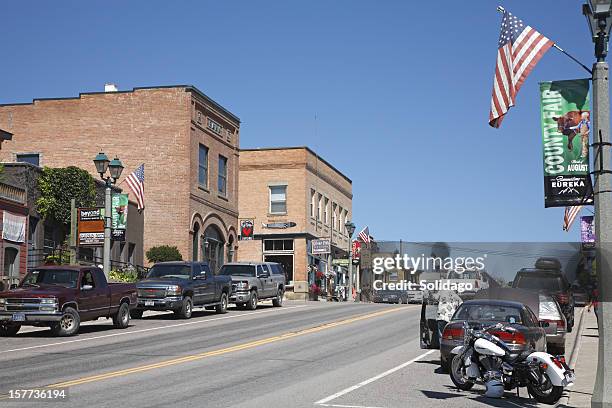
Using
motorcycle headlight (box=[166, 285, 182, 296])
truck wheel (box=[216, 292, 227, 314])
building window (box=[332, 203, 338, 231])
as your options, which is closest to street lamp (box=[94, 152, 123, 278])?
motorcycle headlight (box=[166, 285, 182, 296])

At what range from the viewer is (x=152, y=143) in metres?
48.2

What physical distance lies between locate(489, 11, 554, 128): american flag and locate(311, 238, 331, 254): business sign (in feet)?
144

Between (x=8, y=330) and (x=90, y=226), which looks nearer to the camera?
(x=8, y=330)

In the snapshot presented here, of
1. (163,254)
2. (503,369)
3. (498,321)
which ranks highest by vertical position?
(163,254)

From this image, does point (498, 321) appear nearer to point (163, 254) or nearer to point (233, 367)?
point (233, 367)

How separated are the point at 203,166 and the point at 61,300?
2832cm

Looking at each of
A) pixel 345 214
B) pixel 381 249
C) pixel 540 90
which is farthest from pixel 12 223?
pixel 345 214

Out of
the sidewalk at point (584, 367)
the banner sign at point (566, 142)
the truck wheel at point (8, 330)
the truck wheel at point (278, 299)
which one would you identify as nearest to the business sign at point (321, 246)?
the truck wheel at point (278, 299)

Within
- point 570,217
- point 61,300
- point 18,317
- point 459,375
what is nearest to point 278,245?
point 570,217

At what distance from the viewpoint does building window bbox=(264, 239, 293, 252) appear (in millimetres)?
65938

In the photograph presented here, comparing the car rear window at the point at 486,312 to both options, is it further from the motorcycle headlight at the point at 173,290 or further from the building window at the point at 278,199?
the building window at the point at 278,199

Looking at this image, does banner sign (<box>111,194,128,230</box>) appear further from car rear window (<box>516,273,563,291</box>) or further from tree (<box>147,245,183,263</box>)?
car rear window (<box>516,273,563,291</box>)

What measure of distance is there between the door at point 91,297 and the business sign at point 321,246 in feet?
112

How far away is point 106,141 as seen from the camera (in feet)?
161
